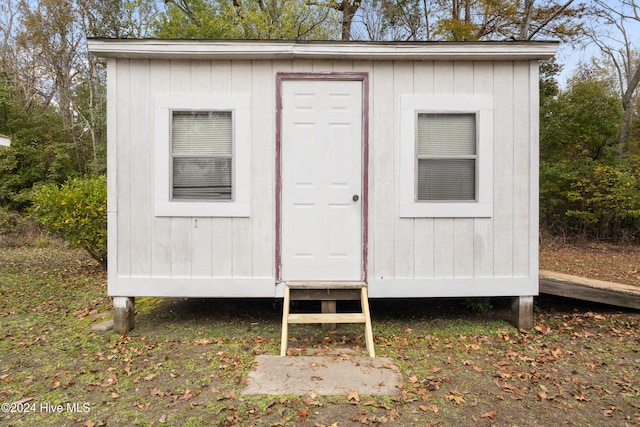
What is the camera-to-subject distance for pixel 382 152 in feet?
13.5

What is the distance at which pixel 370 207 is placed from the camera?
4102 millimetres

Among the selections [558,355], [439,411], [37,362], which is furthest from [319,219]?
[37,362]

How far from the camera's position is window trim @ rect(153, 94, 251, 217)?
4047mm

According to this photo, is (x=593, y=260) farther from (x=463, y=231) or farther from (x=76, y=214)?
(x=76, y=214)

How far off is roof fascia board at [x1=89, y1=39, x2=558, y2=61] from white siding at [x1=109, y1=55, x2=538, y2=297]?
12 centimetres

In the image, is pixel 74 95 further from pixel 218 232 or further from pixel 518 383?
pixel 518 383

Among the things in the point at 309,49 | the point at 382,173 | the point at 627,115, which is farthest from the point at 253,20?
the point at 627,115

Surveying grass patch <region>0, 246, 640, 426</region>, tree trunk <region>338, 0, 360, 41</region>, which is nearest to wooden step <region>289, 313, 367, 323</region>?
grass patch <region>0, 246, 640, 426</region>

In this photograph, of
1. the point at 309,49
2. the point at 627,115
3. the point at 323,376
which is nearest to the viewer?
the point at 323,376

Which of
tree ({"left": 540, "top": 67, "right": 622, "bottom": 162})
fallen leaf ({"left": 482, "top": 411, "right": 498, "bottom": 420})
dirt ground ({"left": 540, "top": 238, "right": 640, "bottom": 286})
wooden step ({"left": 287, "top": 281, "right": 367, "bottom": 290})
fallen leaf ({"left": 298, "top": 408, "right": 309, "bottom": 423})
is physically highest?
tree ({"left": 540, "top": 67, "right": 622, "bottom": 162})

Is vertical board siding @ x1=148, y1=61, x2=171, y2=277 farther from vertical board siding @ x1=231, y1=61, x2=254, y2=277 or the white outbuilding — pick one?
vertical board siding @ x1=231, y1=61, x2=254, y2=277

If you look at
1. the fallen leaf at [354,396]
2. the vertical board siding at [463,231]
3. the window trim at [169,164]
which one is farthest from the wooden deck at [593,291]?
the window trim at [169,164]

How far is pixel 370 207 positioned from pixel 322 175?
1.94 ft

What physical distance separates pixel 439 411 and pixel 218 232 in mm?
2559
